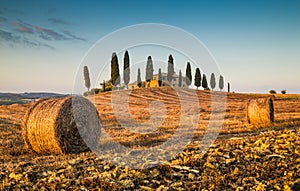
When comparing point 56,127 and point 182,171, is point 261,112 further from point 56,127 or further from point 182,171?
point 56,127

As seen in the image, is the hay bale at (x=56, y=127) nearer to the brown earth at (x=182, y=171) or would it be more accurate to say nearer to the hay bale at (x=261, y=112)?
the brown earth at (x=182, y=171)

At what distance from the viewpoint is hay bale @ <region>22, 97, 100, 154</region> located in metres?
8.30

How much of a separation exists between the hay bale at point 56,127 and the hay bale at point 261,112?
9434mm

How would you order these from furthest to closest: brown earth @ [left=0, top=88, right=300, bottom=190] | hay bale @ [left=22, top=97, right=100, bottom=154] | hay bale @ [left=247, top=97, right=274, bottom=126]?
1. hay bale @ [left=247, top=97, right=274, bottom=126]
2. hay bale @ [left=22, top=97, right=100, bottom=154]
3. brown earth @ [left=0, top=88, right=300, bottom=190]

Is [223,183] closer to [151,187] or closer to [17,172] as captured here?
[151,187]

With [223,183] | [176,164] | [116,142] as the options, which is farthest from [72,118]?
[223,183]

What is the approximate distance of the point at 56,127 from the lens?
8.27m

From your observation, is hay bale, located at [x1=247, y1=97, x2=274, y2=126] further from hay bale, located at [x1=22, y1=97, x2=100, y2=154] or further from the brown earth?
hay bale, located at [x1=22, y1=97, x2=100, y2=154]

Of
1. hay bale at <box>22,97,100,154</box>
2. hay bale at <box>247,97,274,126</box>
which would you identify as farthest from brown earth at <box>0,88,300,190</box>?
hay bale at <box>247,97,274,126</box>

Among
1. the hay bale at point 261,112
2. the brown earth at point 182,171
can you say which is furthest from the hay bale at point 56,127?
the hay bale at point 261,112

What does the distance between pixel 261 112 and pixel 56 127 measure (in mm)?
10913

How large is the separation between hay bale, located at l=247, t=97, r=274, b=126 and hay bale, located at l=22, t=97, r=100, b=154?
9.43 m

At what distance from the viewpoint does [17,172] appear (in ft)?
18.9

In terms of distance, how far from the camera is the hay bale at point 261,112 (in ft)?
49.5
